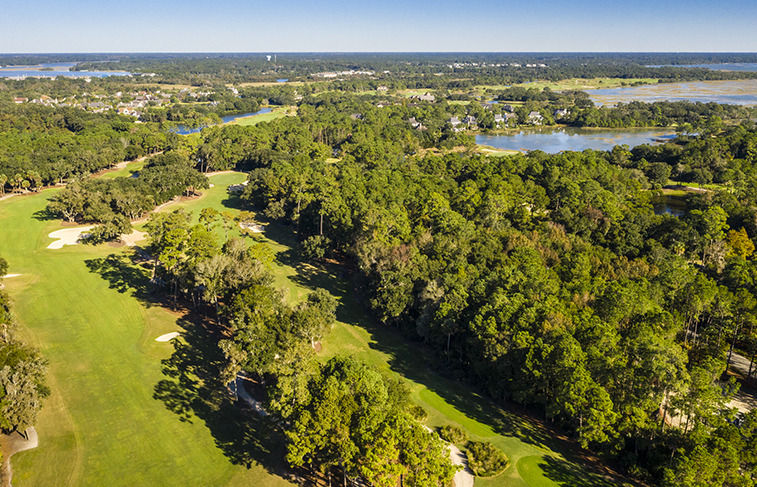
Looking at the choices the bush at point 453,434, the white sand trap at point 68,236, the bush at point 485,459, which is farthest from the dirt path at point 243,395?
the white sand trap at point 68,236

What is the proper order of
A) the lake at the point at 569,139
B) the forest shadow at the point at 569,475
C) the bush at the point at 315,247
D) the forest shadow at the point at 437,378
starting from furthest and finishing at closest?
the lake at the point at 569,139, the bush at the point at 315,247, the forest shadow at the point at 437,378, the forest shadow at the point at 569,475

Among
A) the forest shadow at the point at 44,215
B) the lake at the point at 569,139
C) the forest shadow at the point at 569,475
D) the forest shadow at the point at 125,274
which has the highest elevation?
the lake at the point at 569,139

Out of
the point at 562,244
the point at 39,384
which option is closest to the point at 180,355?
the point at 39,384

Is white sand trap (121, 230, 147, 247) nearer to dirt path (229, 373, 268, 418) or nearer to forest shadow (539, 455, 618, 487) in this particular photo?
dirt path (229, 373, 268, 418)

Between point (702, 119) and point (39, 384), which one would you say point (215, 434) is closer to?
point (39, 384)

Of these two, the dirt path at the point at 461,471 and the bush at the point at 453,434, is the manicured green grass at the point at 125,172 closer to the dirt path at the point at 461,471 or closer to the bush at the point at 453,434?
the bush at the point at 453,434

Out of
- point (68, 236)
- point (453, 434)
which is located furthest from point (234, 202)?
point (453, 434)

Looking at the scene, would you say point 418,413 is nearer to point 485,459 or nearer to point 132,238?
point 485,459
